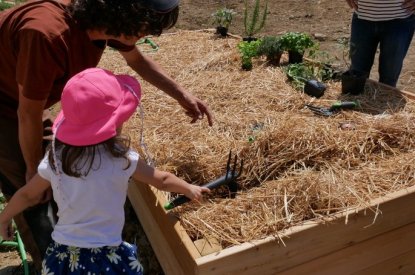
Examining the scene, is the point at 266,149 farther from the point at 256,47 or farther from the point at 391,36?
the point at 256,47

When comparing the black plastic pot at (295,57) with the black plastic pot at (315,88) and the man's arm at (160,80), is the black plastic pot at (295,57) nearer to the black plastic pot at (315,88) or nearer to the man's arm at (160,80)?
the black plastic pot at (315,88)

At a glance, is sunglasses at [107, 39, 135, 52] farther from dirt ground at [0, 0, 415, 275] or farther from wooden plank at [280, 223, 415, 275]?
dirt ground at [0, 0, 415, 275]

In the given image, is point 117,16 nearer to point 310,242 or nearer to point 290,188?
point 290,188

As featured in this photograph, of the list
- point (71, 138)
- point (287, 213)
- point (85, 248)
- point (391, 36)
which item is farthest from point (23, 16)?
point (391, 36)

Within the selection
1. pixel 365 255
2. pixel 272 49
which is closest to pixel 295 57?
pixel 272 49

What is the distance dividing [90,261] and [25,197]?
1.25 ft

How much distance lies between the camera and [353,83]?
364 cm

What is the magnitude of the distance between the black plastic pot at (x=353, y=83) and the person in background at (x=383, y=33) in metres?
0.09

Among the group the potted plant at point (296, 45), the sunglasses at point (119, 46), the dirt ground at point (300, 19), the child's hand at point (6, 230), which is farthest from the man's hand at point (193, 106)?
the dirt ground at point (300, 19)

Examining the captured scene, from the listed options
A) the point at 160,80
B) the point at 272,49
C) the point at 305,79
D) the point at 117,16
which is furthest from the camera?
the point at 272,49

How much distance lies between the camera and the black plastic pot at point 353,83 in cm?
362

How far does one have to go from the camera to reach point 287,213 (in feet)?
7.64

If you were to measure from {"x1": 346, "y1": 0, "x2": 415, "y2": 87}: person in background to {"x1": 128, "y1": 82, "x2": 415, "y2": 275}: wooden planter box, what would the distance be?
154 centimetres

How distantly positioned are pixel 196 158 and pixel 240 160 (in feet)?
0.88
